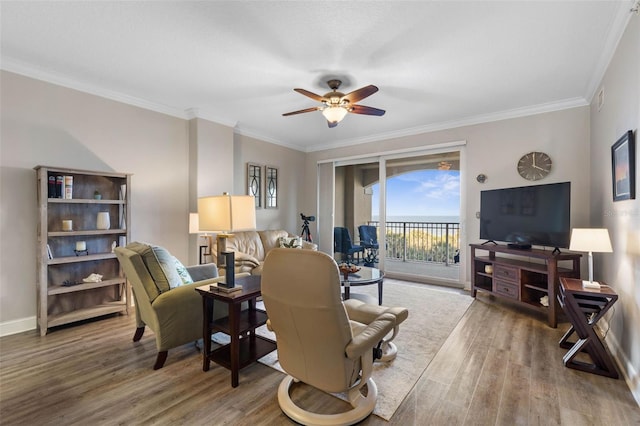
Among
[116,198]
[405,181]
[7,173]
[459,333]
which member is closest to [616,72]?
[459,333]

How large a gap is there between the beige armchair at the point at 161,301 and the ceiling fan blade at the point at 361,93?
2.26m

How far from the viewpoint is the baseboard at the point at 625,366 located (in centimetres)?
195

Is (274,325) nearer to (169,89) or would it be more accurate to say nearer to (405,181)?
(169,89)

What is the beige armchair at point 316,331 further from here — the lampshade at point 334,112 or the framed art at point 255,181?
the framed art at point 255,181

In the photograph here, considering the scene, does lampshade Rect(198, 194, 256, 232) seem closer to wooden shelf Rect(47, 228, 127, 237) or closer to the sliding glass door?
wooden shelf Rect(47, 228, 127, 237)

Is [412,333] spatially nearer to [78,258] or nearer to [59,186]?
[78,258]

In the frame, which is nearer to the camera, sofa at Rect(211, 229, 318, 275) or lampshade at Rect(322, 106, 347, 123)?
lampshade at Rect(322, 106, 347, 123)

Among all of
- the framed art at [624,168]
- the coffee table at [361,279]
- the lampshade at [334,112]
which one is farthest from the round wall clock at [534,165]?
the lampshade at [334,112]

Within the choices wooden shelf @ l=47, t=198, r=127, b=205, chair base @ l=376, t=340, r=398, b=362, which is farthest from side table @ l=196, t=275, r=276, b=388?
wooden shelf @ l=47, t=198, r=127, b=205

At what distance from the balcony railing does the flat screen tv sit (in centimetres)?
175

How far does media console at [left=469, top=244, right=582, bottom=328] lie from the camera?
3191 mm

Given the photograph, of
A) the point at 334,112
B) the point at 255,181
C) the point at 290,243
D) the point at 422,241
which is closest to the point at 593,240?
the point at 334,112

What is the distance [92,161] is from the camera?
3.43 meters

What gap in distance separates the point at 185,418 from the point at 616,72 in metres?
4.24
